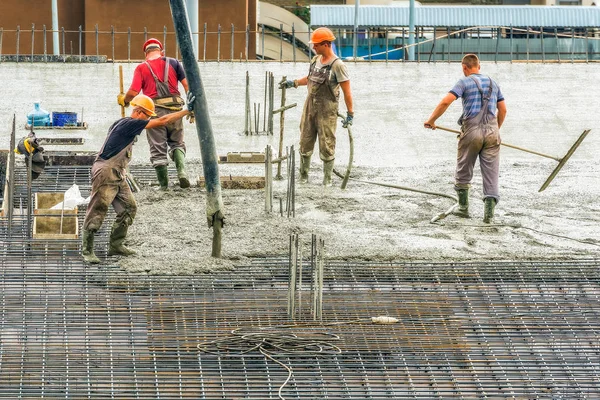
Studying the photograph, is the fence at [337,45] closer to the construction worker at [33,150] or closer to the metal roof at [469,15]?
the metal roof at [469,15]

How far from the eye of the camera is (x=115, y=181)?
10805 mm

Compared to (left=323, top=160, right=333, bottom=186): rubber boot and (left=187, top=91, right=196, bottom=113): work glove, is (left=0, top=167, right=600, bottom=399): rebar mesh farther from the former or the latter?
(left=323, top=160, right=333, bottom=186): rubber boot

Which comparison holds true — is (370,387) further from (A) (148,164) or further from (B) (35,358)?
(A) (148,164)

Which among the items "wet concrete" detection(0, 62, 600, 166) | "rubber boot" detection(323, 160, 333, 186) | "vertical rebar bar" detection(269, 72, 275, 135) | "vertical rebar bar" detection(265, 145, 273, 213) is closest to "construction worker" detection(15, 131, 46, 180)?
"vertical rebar bar" detection(265, 145, 273, 213)

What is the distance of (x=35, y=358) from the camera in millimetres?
9047

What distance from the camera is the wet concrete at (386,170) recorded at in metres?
11.5

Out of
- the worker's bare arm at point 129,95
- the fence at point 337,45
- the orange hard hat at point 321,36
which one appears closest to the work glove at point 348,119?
the orange hard hat at point 321,36

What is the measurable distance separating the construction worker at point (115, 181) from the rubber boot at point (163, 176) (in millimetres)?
2207

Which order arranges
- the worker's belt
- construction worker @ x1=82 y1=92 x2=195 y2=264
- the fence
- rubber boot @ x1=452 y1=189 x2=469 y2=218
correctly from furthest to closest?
the fence
the worker's belt
rubber boot @ x1=452 y1=189 x2=469 y2=218
construction worker @ x1=82 y1=92 x2=195 y2=264

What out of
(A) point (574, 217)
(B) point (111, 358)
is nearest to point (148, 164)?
(A) point (574, 217)

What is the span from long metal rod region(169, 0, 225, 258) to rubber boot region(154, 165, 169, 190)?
2110mm

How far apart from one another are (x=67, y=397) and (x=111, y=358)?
64 centimetres

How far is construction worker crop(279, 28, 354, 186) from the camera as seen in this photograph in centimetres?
1327

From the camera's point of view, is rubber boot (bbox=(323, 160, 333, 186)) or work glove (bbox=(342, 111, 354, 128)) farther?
rubber boot (bbox=(323, 160, 333, 186))
